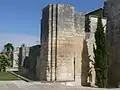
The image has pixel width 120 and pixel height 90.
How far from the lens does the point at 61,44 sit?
56.9 feet

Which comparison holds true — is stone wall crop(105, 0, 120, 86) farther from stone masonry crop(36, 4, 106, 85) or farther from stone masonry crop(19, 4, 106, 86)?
stone masonry crop(36, 4, 106, 85)

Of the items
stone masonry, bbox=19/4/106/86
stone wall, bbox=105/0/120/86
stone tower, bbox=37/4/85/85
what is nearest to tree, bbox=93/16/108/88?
stone masonry, bbox=19/4/106/86

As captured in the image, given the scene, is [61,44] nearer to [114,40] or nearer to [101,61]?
[101,61]

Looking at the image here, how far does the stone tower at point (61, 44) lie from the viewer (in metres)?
17.1

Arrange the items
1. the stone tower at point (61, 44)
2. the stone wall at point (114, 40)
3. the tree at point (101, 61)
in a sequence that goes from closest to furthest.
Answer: the stone tower at point (61, 44) < the tree at point (101, 61) < the stone wall at point (114, 40)

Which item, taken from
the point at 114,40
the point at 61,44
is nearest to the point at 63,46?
the point at 61,44

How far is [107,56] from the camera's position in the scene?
1775cm

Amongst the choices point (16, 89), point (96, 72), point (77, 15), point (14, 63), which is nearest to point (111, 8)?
point (77, 15)

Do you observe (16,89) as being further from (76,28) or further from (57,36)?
(76,28)

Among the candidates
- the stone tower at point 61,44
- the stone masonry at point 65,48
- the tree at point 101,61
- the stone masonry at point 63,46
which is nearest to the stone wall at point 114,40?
the stone masonry at point 65,48

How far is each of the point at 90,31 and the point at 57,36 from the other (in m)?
3.27

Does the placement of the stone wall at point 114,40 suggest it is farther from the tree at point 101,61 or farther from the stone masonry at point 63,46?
the stone masonry at point 63,46

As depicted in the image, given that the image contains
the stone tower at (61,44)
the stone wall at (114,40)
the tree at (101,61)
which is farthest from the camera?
the stone wall at (114,40)

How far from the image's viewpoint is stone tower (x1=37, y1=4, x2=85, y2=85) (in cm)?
1709
